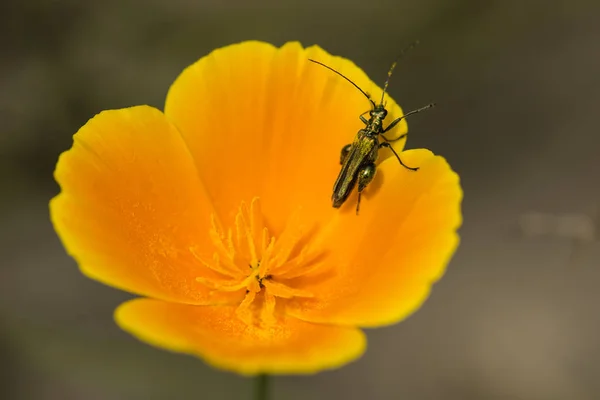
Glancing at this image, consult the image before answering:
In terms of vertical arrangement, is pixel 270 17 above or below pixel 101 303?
above

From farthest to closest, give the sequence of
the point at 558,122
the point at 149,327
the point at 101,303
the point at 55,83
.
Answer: the point at 558,122 → the point at 55,83 → the point at 101,303 → the point at 149,327

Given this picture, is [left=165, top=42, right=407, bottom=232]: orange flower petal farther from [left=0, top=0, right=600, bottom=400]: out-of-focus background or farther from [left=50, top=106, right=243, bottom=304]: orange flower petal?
[left=0, top=0, right=600, bottom=400]: out-of-focus background

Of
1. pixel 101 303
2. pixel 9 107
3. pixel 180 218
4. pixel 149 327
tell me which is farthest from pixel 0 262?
pixel 149 327

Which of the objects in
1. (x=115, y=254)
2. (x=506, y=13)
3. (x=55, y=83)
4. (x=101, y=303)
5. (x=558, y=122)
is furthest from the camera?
(x=506, y=13)

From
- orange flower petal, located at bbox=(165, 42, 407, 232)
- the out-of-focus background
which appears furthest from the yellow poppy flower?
the out-of-focus background

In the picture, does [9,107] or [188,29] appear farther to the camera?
[188,29]

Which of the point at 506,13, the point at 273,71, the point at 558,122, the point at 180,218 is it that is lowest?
the point at 180,218

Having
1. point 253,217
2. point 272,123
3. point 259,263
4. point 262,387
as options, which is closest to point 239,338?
point 262,387

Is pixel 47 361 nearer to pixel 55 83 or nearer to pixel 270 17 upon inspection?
pixel 55 83
